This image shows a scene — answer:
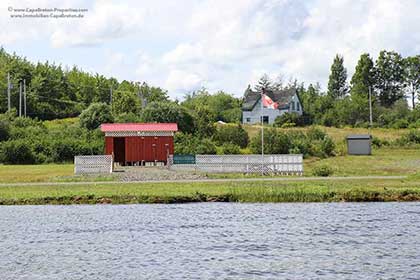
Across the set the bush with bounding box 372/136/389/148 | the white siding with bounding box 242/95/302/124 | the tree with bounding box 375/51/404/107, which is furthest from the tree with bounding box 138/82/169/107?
the bush with bounding box 372/136/389/148

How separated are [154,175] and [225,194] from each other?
12.3 metres

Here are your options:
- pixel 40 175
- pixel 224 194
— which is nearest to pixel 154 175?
pixel 40 175

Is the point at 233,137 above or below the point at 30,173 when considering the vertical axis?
above

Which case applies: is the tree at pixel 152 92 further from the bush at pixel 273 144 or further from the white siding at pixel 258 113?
the bush at pixel 273 144

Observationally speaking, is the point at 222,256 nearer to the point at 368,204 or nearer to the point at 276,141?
the point at 368,204

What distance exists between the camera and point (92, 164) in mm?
53406

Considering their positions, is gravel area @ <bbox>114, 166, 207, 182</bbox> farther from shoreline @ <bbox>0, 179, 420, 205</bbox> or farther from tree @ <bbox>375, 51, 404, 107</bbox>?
tree @ <bbox>375, 51, 404, 107</bbox>

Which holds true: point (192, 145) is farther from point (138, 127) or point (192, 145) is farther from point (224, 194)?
point (224, 194)

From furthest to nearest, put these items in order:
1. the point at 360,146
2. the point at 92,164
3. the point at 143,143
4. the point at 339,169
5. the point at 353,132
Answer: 1. the point at 353,132
2. the point at 360,146
3. the point at 143,143
4. the point at 339,169
5. the point at 92,164

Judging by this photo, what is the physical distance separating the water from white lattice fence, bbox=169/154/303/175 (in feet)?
50.5

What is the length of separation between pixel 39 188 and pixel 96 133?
3447 cm

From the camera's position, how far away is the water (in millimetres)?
20922

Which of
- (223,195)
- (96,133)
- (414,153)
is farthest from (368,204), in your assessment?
(96,133)

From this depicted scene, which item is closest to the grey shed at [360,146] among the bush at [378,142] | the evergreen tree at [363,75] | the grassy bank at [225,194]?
the bush at [378,142]
